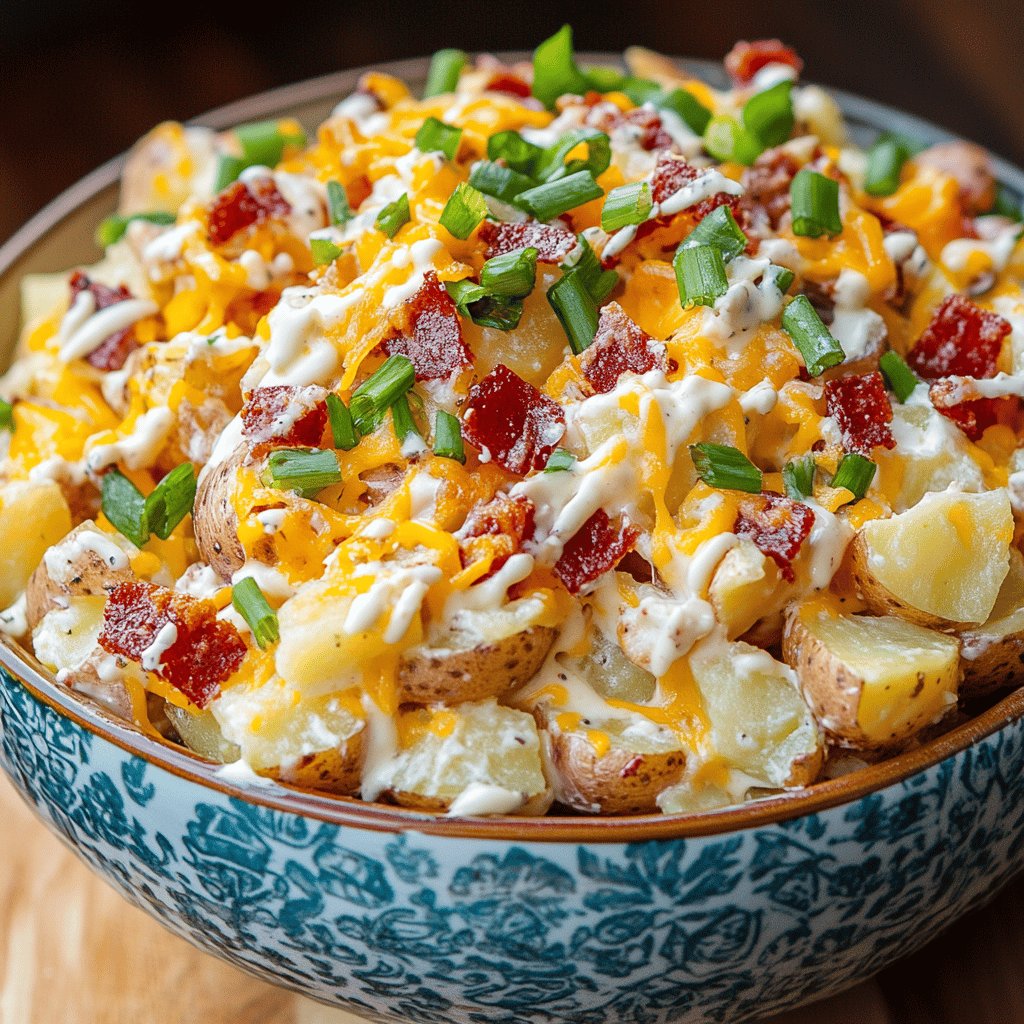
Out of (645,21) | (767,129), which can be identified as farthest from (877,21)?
(767,129)

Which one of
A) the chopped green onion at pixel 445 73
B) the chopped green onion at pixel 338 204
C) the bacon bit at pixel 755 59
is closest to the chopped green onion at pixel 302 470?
the chopped green onion at pixel 338 204

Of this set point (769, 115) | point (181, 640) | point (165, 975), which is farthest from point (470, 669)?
point (769, 115)

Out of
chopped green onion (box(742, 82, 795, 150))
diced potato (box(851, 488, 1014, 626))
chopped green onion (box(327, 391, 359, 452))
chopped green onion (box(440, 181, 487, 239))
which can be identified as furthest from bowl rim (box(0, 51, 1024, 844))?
chopped green onion (box(742, 82, 795, 150))

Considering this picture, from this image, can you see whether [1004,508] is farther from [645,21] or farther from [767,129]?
[645,21]

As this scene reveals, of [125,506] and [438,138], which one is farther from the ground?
[438,138]

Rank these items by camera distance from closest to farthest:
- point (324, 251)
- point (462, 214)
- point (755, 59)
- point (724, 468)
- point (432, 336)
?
1. point (724, 468)
2. point (432, 336)
3. point (462, 214)
4. point (324, 251)
5. point (755, 59)

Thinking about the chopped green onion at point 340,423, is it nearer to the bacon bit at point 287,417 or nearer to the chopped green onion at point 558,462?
the bacon bit at point 287,417

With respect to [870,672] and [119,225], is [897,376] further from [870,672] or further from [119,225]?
[119,225]
